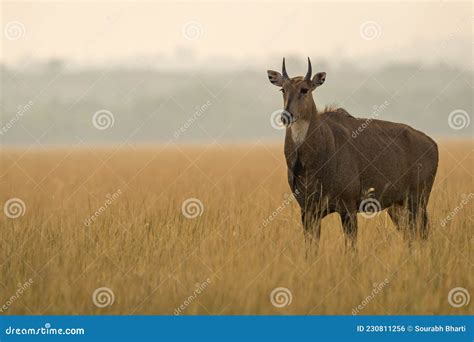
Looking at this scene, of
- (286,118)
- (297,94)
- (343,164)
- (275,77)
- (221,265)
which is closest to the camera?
(221,265)

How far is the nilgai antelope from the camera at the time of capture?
977cm

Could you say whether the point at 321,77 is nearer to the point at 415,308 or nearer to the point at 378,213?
the point at 378,213

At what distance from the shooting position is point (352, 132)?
1070 cm

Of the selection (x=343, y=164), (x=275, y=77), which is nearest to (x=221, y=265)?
(x=343, y=164)

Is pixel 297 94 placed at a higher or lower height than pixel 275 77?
lower

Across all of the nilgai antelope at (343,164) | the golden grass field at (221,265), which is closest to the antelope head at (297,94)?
the nilgai antelope at (343,164)

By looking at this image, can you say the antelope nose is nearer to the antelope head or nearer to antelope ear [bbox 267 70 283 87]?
the antelope head

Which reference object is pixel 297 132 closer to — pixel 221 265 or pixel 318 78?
pixel 318 78

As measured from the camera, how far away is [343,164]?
10055 millimetres

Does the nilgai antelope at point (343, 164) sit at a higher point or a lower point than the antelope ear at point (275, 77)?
lower

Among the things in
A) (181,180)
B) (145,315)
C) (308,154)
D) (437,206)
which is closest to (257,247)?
(308,154)

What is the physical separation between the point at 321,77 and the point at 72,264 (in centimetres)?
430

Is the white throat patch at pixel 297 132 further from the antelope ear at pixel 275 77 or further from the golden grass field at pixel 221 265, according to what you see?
the golden grass field at pixel 221 265

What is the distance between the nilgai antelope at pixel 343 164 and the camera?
977 centimetres
